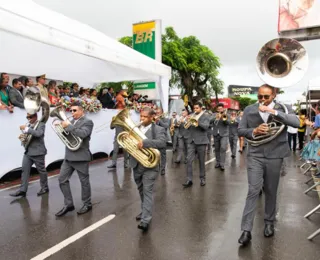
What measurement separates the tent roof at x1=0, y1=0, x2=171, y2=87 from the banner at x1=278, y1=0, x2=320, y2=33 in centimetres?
781

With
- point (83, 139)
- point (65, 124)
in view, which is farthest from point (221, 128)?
point (65, 124)

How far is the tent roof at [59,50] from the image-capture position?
678 centimetres

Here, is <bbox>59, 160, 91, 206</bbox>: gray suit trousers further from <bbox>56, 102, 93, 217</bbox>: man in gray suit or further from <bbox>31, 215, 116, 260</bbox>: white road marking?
<bbox>31, 215, 116, 260</bbox>: white road marking

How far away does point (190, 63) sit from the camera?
94.8ft

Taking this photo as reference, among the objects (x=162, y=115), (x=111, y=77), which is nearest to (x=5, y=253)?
(x=162, y=115)

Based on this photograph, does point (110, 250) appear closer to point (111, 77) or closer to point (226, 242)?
point (226, 242)

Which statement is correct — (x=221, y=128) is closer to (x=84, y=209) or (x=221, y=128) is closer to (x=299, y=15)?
(x=84, y=209)

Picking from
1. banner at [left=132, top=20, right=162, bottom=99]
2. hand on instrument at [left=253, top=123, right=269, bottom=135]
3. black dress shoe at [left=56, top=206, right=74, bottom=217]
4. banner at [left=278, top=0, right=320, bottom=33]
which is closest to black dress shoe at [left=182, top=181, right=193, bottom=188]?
black dress shoe at [left=56, top=206, right=74, bottom=217]

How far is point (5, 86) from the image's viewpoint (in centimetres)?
812

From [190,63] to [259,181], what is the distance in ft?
84.2

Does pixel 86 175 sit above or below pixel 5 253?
above

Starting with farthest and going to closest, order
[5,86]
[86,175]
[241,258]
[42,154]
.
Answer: [5,86], [42,154], [86,175], [241,258]

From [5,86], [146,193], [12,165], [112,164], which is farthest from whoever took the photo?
[112,164]

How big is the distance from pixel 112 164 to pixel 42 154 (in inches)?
135
